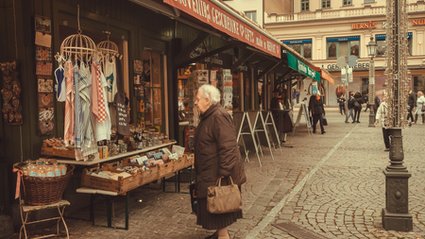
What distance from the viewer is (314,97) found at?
16.8 m

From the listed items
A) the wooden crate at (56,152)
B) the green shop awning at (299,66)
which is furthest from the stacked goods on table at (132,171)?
the green shop awning at (299,66)

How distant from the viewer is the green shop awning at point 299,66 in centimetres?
1153

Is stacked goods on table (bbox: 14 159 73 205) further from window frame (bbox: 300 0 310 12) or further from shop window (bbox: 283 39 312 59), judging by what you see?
window frame (bbox: 300 0 310 12)

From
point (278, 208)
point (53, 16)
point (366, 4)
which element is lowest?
point (278, 208)

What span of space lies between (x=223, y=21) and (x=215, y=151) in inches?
115

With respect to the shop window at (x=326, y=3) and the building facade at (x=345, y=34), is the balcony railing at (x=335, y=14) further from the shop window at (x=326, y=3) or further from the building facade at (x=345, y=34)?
the shop window at (x=326, y=3)

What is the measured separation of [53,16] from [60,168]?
203cm

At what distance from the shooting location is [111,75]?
5859 mm

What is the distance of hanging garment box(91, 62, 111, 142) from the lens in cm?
480

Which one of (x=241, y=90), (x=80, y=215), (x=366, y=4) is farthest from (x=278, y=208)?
(x=366, y=4)

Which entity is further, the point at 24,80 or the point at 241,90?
the point at 241,90

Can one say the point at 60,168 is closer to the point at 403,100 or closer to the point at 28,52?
the point at 28,52

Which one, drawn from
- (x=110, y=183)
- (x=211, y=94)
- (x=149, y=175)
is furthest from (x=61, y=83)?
(x=211, y=94)

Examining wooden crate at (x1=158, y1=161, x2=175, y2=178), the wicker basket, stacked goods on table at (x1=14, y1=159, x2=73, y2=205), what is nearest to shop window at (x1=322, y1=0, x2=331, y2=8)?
wooden crate at (x1=158, y1=161, x2=175, y2=178)
